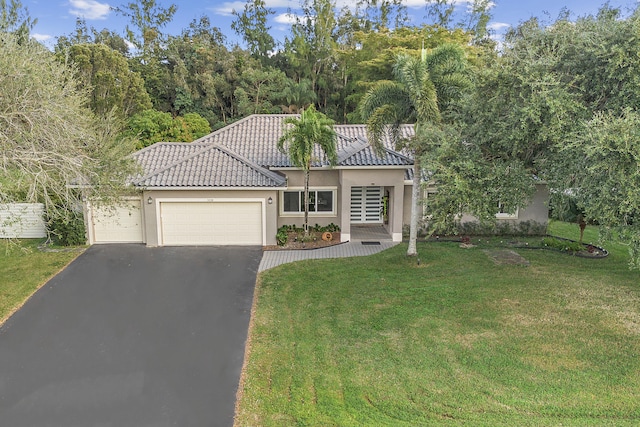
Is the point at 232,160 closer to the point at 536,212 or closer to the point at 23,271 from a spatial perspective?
the point at 23,271

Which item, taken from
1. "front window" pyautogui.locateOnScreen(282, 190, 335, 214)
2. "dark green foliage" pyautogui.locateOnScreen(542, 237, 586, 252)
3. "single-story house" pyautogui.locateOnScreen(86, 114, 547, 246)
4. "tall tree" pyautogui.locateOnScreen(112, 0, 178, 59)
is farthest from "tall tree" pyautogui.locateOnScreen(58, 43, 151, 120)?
"dark green foliage" pyautogui.locateOnScreen(542, 237, 586, 252)

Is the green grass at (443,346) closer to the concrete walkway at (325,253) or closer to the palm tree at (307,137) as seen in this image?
the concrete walkway at (325,253)

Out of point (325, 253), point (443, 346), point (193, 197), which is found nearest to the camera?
point (443, 346)

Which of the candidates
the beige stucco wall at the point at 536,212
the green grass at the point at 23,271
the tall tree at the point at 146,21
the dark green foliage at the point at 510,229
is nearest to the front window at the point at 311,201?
the dark green foliage at the point at 510,229

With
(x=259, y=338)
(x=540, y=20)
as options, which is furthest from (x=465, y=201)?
(x=259, y=338)

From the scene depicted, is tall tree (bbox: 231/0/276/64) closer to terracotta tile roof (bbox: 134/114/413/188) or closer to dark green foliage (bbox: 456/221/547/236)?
terracotta tile roof (bbox: 134/114/413/188)

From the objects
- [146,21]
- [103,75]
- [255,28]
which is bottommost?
[103,75]

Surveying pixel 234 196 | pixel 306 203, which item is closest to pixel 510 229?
pixel 306 203
